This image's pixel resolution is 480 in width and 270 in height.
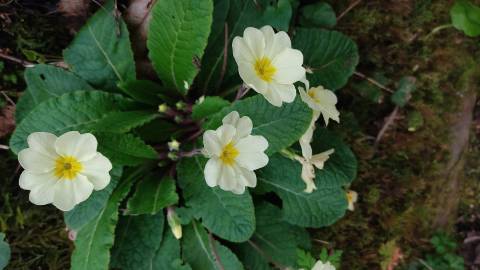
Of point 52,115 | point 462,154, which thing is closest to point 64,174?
point 52,115

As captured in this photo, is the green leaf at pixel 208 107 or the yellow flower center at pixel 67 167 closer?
the yellow flower center at pixel 67 167

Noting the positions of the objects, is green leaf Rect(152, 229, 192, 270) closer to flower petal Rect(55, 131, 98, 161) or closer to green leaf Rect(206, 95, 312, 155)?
green leaf Rect(206, 95, 312, 155)

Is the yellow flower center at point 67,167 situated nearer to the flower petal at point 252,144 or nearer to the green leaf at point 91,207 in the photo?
the green leaf at point 91,207

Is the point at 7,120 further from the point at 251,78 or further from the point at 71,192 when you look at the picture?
the point at 251,78

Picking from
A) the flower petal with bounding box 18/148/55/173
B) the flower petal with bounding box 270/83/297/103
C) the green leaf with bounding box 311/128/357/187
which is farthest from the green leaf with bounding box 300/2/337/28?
the flower petal with bounding box 18/148/55/173

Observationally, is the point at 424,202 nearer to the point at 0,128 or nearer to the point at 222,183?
the point at 222,183

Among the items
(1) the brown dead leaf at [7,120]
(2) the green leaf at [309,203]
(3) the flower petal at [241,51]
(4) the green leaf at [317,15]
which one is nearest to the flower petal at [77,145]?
(3) the flower petal at [241,51]
